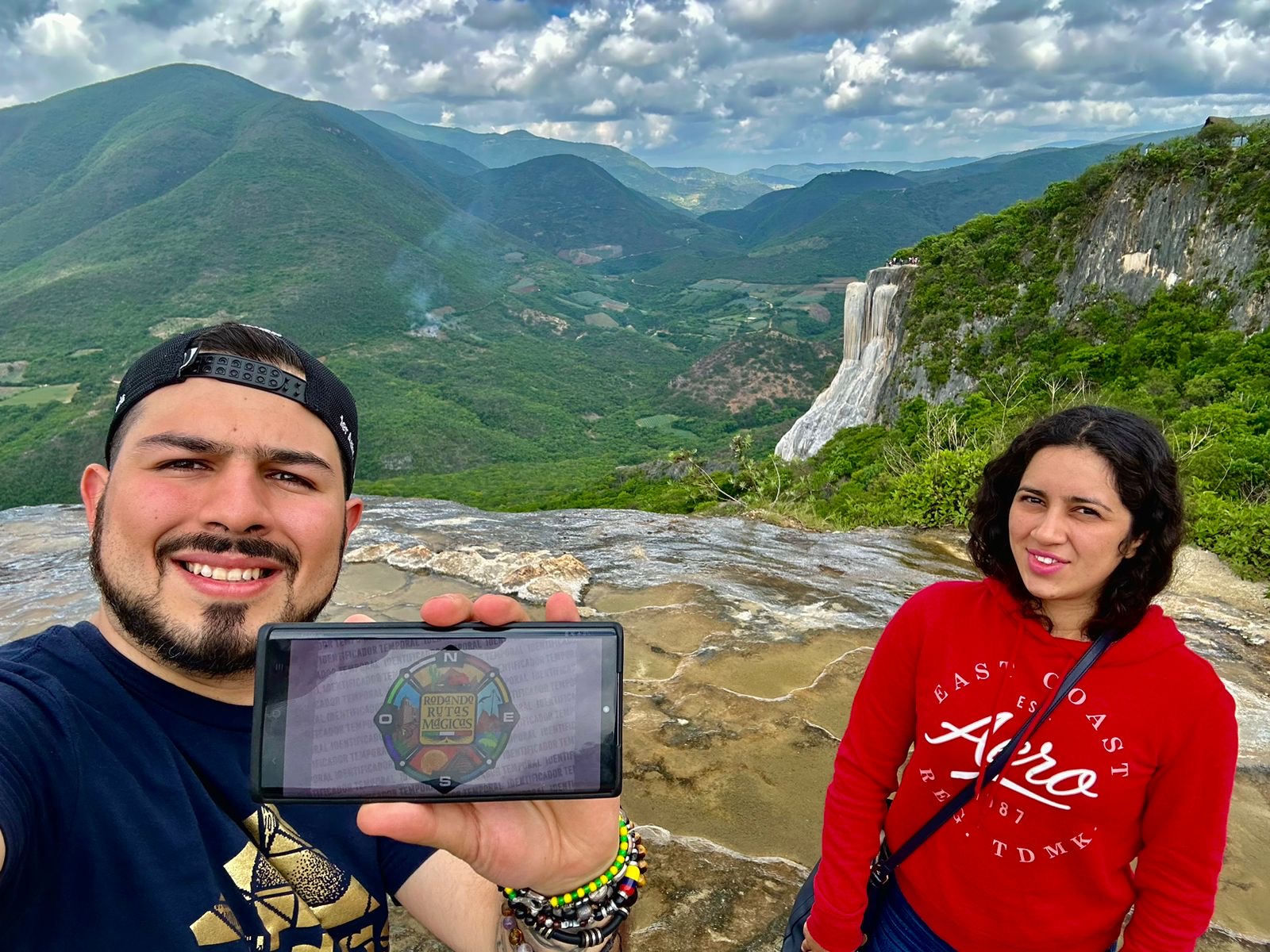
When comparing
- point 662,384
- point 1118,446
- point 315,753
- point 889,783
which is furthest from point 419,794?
point 662,384

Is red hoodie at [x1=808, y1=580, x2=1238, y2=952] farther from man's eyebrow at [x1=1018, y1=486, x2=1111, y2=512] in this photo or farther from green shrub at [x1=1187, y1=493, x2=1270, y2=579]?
green shrub at [x1=1187, y1=493, x2=1270, y2=579]

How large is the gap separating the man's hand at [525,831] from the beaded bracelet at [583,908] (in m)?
0.02

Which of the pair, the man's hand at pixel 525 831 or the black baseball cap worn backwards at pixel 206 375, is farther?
the black baseball cap worn backwards at pixel 206 375

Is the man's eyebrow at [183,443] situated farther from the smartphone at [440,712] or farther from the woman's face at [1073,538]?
the woman's face at [1073,538]

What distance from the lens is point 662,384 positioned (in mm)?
105500

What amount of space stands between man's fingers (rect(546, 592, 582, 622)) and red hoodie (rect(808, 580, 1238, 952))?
81cm

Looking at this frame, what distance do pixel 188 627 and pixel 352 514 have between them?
485mm

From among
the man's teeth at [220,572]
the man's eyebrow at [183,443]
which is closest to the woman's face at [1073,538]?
the man's teeth at [220,572]

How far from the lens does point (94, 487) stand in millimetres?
1483

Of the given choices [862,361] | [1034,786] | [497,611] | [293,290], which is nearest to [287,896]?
[497,611]

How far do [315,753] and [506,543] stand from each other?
4.54 m

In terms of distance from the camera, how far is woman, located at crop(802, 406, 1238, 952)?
1431mm

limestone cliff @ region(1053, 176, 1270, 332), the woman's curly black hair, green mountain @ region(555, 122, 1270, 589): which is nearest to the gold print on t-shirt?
the woman's curly black hair

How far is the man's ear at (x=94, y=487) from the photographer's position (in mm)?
1432
